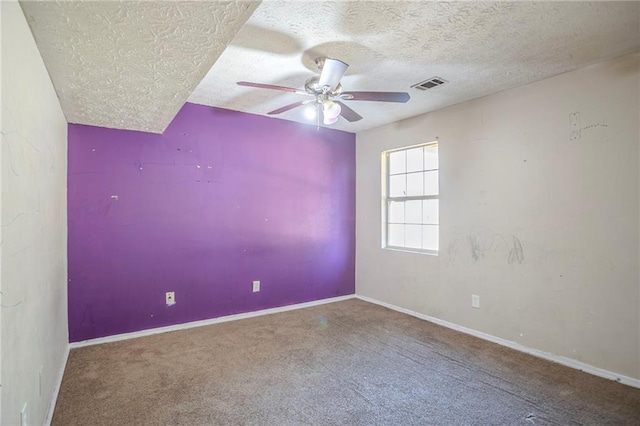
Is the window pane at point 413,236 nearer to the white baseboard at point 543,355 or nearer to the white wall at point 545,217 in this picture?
the white wall at point 545,217

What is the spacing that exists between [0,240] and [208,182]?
8.47 ft

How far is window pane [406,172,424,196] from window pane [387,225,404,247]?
49cm

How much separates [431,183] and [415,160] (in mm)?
386

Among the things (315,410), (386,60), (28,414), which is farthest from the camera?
(386,60)

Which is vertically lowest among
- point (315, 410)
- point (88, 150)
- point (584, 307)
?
point (315, 410)

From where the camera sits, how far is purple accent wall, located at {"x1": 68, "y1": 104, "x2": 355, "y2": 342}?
310cm

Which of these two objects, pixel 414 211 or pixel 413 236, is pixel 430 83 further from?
pixel 413 236

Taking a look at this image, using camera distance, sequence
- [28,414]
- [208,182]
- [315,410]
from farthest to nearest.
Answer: [208,182] < [315,410] < [28,414]

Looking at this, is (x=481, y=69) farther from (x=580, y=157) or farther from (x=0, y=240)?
(x=0, y=240)

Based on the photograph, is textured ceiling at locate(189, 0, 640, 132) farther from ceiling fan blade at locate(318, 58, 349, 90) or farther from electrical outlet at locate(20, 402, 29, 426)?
electrical outlet at locate(20, 402, 29, 426)

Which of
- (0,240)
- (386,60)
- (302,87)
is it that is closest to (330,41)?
(386,60)

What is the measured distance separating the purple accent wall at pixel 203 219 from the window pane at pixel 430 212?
1130mm

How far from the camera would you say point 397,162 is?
4352 millimetres

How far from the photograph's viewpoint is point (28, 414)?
1.48 metres
